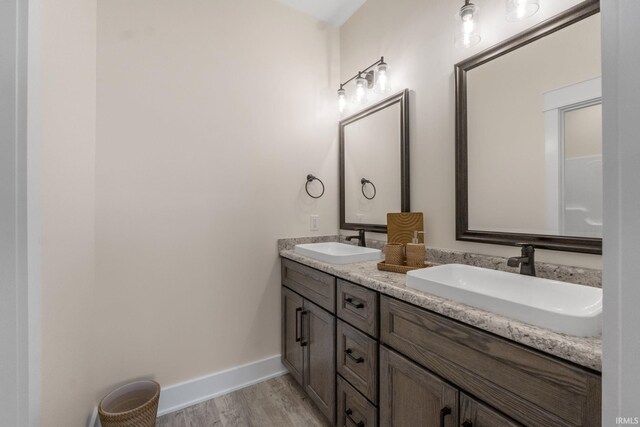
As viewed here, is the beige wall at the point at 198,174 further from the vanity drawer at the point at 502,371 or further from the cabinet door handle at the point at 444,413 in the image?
the cabinet door handle at the point at 444,413

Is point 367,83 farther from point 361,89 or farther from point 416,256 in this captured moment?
point 416,256

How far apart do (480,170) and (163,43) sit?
1.88 m

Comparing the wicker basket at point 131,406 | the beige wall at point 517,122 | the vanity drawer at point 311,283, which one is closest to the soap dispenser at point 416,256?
the beige wall at point 517,122

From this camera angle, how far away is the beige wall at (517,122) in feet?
3.31

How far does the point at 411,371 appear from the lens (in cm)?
97

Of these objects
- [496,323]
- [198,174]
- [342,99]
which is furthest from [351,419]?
[342,99]

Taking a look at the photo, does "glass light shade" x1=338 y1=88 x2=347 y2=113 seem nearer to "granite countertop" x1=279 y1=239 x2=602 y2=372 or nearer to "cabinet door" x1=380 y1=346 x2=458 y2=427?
"granite countertop" x1=279 y1=239 x2=602 y2=372

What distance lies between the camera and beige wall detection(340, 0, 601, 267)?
1.32m

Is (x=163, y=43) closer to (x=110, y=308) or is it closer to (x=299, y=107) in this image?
(x=299, y=107)

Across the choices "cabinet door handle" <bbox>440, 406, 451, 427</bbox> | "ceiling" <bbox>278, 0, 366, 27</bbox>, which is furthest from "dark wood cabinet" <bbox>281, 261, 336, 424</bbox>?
"ceiling" <bbox>278, 0, 366, 27</bbox>

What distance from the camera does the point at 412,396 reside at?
97 centimetres

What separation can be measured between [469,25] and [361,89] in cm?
79

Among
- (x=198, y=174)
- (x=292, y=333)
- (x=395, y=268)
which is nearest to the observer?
(x=395, y=268)

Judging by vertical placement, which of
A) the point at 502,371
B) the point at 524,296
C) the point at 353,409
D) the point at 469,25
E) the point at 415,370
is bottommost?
the point at 353,409
